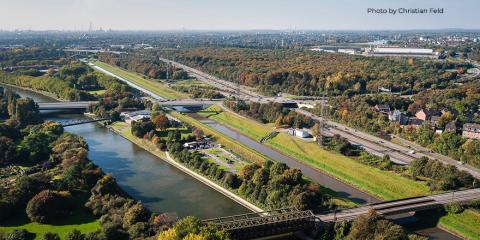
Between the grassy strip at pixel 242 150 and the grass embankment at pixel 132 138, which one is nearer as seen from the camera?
the grassy strip at pixel 242 150

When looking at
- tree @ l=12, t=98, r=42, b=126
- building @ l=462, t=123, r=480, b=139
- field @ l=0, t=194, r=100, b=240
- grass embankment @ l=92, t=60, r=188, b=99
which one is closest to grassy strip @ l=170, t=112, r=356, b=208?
field @ l=0, t=194, r=100, b=240

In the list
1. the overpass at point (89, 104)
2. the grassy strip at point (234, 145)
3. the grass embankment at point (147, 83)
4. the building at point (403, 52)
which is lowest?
the grassy strip at point (234, 145)

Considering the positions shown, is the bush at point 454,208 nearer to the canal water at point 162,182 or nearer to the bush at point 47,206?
the canal water at point 162,182

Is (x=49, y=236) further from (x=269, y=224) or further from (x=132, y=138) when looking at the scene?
(x=132, y=138)

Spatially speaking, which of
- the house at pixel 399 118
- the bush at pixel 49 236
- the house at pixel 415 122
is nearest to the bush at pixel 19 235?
the bush at pixel 49 236

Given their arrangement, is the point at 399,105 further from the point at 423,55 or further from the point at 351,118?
the point at 423,55

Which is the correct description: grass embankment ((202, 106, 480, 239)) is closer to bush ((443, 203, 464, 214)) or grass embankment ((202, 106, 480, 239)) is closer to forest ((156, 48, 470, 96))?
bush ((443, 203, 464, 214))

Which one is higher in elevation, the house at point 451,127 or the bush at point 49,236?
the house at point 451,127

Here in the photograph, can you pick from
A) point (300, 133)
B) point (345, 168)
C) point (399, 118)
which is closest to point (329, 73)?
point (399, 118)
